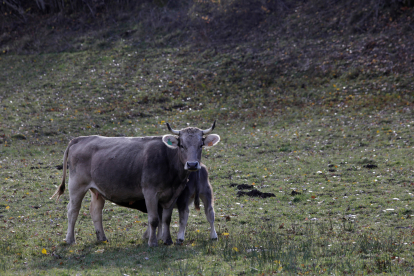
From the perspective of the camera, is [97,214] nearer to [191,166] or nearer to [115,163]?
[115,163]

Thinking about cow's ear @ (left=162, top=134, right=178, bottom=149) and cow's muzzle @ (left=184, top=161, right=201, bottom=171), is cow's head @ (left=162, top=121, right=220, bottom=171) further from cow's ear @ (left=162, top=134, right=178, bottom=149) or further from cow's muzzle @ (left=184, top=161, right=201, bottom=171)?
cow's muzzle @ (left=184, top=161, right=201, bottom=171)

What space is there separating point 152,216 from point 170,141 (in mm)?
1668

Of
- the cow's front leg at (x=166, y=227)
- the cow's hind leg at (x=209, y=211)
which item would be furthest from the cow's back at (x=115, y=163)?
the cow's hind leg at (x=209, y=211)

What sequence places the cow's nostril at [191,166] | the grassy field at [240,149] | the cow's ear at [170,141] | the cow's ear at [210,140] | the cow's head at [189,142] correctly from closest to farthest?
the grassy field at [240,149], the cow's nostril at [191,166], the cow's head at [189,142], the cow's ear at [170,141], the cow's ear at [210,140]

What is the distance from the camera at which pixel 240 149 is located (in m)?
20.6

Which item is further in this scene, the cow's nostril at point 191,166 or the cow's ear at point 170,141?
the cow's ear at point 170,141

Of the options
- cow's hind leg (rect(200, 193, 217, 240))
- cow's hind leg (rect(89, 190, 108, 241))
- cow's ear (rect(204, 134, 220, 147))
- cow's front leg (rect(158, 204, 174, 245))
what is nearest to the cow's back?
cow's hind leg (rect(89, 190, 108, 241))

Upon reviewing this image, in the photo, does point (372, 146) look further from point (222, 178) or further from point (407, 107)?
point (222, 178)

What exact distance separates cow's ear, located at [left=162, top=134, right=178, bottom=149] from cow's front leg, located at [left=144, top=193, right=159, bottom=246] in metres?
1.13

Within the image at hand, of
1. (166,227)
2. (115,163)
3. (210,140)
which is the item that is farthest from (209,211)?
(115,163)

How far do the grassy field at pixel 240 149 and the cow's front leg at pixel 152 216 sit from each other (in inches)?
9.1

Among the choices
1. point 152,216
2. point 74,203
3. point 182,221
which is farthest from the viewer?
point 74,203

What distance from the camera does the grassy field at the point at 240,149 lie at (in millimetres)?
7824

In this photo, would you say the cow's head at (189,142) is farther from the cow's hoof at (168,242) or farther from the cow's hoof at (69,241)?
the cow's hoof at (69,241)
